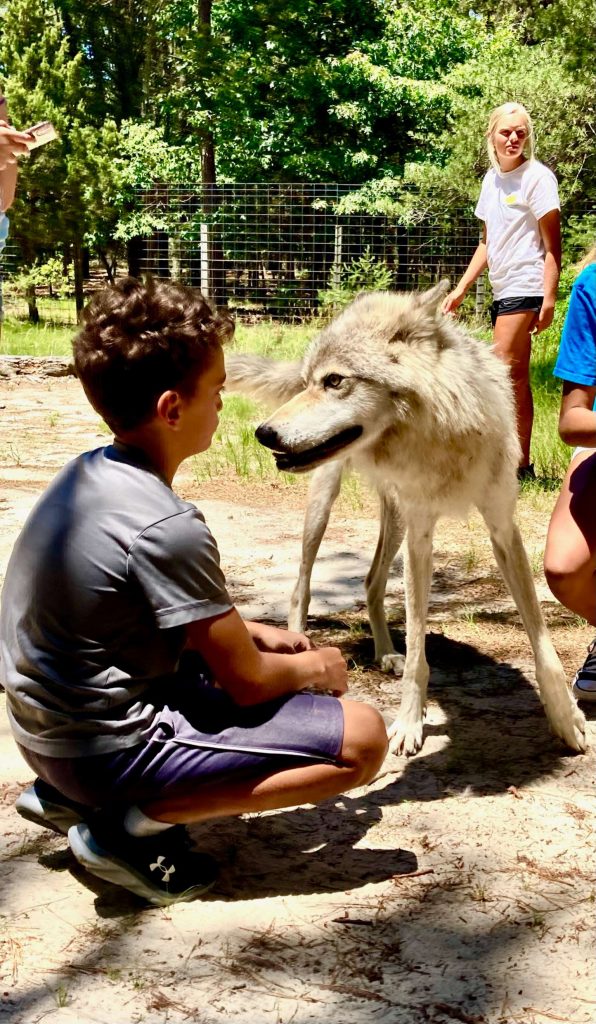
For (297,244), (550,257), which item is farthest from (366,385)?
(297,244)

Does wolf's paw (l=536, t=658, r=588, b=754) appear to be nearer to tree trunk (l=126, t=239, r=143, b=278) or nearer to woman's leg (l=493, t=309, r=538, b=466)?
woman's leg (l=493, t=309, r=538, b=466)

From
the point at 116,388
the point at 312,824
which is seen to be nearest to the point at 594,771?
the point at 312,824

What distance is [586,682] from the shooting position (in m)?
3.51

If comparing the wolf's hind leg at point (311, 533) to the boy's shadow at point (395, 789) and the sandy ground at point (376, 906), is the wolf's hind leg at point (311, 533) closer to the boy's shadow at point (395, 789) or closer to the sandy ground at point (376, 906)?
the boy's shadow at point (395, 789)

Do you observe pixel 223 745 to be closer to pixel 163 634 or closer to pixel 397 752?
pixel 163 634

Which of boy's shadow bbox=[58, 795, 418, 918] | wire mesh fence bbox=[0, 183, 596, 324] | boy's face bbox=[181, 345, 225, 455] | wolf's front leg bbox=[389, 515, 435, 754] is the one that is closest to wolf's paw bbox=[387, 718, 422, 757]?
wolf's front leg bbox=[389, 515, 435, 754]

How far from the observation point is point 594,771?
301 cm

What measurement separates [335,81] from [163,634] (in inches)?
905

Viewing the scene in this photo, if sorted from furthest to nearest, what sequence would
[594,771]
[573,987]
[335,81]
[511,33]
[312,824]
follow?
[511,33]
[335,81]
[594,771]
[312,824]
[573,987]

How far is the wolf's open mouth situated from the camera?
3021 millimetres

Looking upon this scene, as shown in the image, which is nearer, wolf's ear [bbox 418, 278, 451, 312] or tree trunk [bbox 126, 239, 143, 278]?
wolf's ear [bbox 418, 278, 451, 312]

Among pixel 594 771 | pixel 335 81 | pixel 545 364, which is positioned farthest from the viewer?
pixel 335 81

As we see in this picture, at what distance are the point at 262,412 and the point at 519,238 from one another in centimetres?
198

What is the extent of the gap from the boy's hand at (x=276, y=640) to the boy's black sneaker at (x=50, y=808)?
582 millimetres
